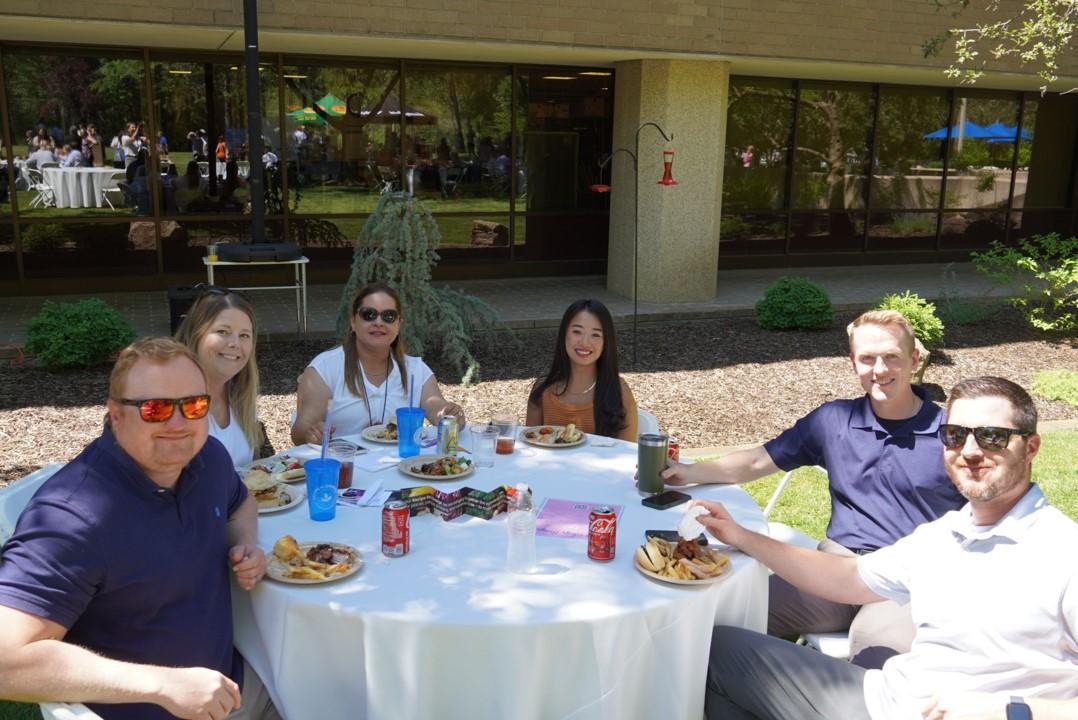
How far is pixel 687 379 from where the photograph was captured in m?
8.27

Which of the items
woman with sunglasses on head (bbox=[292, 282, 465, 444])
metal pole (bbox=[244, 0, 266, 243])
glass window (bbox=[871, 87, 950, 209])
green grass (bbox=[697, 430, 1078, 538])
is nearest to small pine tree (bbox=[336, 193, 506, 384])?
metal pole (bbox=[244, 0, 266, 243])

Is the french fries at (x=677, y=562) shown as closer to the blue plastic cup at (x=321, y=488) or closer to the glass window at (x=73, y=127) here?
the blue plastic cup at (x=321, y=488)

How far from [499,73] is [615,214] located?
2684mm

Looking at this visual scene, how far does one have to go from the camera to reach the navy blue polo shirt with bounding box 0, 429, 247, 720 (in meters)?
2.12

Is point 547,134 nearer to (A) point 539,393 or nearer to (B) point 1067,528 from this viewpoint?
(A) point 539,393

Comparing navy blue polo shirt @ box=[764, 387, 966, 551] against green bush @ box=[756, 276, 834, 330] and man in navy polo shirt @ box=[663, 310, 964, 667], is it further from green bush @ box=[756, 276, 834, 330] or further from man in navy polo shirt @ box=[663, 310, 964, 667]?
green bush @ box=[756, 276, 834, 330]

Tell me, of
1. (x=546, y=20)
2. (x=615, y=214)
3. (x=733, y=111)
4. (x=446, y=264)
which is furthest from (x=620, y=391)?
(x=733, y=111)

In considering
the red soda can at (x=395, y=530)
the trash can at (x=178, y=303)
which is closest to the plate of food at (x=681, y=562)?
the red soda can at (x=395, y=530)

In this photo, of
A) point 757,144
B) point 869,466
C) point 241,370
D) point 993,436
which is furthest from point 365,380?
point 757,144

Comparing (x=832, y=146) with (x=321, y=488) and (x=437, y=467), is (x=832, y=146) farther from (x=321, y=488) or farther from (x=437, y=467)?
(x=321, y=488)

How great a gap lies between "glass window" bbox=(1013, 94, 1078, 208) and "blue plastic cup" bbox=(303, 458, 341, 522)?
53.5 ft

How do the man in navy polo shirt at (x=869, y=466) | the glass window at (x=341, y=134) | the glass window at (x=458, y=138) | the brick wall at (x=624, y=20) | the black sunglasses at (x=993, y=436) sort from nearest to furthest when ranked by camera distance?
the black sunglasses at (x=993, y=436) < the man in navy polo shirt at (x=869, y=466) < the brick wall at (x=624, y=20) < the glass window at (x=341, y=134) < the glass window at (x=458, y=138)

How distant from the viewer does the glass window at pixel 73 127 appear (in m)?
10.6

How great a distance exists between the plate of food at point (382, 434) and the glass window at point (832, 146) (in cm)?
1209
